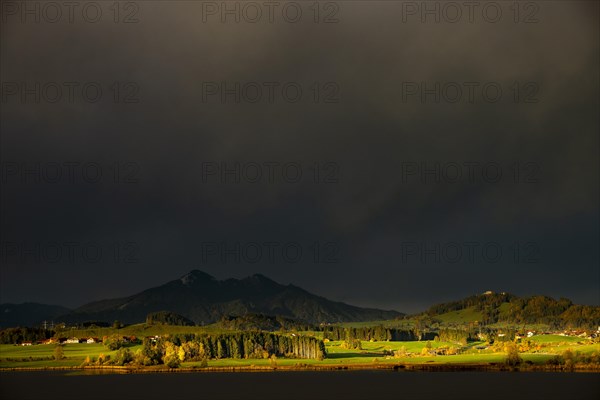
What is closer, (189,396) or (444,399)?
(444,399)

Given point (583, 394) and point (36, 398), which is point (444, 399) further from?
point (36, 398)

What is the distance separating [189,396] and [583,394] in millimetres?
99626

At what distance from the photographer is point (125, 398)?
643 ft

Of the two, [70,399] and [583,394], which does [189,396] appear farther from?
[583,394]

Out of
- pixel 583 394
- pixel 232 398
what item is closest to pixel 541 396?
pixel 583 394

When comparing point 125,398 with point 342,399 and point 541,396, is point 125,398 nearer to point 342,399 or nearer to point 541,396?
point 342,399

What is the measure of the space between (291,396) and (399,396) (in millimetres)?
27507

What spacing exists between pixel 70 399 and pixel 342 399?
68.7 metres

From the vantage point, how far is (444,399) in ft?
615

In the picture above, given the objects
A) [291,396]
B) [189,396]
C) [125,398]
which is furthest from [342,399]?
[125,398]

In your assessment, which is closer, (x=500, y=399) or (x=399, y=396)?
(x=500, y=399)

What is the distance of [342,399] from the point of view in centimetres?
19100

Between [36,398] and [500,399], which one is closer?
[500,399]

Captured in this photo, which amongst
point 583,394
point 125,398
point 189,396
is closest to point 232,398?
point 189,396
